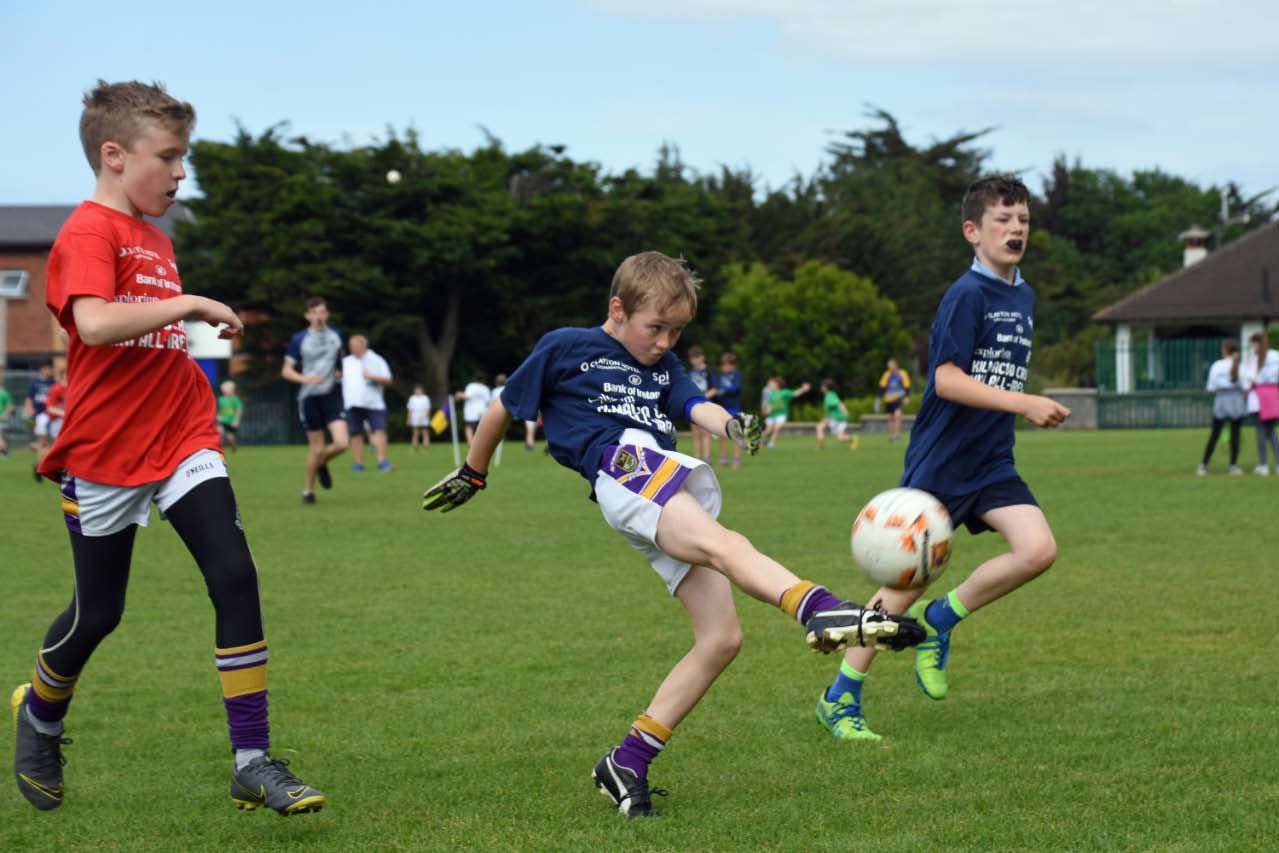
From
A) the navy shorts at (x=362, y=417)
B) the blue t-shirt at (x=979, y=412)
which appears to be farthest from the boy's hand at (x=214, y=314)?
the navy shorts at (x=362, y=417)

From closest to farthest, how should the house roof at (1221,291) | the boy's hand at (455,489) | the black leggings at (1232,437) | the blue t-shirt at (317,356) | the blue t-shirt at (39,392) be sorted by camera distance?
the boy's hand at (455,489) < the blue t-shirt at (317,356) < the black leggings at (1232,437) < the blue t-shirt at (39,392) < the house roof at (1221,291)

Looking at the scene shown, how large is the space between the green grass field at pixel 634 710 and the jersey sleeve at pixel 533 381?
128cm

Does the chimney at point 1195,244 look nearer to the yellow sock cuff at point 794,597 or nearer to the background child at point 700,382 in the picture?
the background child at point 700,382

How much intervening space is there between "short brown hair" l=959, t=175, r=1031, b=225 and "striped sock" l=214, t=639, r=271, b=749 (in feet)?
10.8

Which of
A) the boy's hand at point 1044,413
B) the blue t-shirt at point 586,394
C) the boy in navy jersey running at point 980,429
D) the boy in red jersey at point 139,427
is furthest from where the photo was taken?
the boy in navy jersey running at point 980,429

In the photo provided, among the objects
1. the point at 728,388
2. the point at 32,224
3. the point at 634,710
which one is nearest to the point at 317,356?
the point at 728,388

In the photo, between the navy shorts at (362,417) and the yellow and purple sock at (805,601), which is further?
the navy shorts at (362,417)

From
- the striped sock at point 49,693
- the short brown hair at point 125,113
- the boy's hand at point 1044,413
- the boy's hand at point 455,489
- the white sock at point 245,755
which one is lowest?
the white sock at point 245,755

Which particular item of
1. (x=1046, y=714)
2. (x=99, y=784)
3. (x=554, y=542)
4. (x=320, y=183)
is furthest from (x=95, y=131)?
(x=320, y=183)

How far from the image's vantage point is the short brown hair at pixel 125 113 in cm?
458

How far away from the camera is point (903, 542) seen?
15.3 ft

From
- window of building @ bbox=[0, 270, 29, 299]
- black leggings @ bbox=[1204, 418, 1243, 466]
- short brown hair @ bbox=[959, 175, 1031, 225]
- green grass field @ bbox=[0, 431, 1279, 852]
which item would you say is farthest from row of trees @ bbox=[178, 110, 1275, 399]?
short brown hair @ bbox=[959, 175, 1031, 225]

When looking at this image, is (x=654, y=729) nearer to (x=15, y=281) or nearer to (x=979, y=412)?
(x=979, y=412)

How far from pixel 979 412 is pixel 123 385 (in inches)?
131
